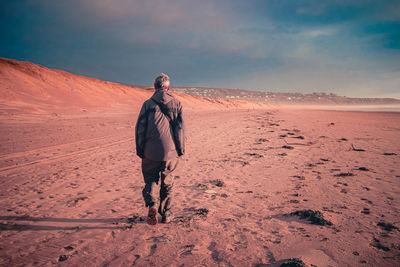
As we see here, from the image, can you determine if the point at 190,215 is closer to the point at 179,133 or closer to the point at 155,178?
the point at 155,178

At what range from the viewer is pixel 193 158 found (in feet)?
25.9

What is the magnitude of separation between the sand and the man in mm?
340

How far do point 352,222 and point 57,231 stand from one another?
492 cm

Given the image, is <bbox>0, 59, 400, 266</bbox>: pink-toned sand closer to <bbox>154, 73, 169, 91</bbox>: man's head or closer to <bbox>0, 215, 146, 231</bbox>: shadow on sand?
<bbox>0, 215, 146, 231</bbox>: shadow on sand

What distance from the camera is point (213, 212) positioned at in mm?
3855

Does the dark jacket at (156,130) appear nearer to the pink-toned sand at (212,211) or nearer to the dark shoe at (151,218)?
the dark shoe at (151,218)

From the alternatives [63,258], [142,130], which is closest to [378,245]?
[142,130]

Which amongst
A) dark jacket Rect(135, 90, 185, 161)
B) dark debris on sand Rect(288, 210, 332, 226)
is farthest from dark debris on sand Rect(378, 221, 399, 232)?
dark jacket Rect(135, 90, 185, 161)

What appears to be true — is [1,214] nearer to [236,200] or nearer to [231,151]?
[236,200]

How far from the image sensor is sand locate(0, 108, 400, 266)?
270 cm

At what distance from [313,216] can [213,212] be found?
68.9 inches

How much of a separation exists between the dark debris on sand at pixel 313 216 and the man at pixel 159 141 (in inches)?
91.9

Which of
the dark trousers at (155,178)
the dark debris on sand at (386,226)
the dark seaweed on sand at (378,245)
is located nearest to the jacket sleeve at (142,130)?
the dark trousers at (155,178)

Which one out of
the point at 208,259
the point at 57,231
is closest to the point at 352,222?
the point at 208,259
